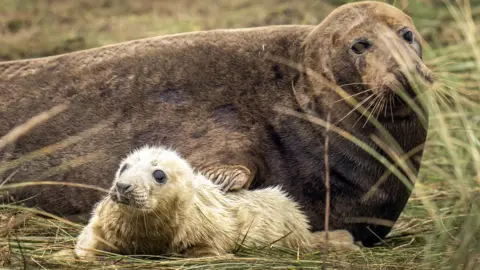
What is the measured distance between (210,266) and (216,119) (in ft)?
4.67

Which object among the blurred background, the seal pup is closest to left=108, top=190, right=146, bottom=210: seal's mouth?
the seal pup

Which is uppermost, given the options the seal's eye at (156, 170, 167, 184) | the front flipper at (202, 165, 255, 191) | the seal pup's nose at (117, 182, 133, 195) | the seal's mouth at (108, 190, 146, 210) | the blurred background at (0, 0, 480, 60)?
the blurred background at (0, 0, 480, 60)

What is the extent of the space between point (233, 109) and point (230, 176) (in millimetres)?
604

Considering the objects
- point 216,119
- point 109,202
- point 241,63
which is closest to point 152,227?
point 109,202

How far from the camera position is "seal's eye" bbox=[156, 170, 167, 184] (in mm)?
4895

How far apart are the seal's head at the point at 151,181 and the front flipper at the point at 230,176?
32 cm

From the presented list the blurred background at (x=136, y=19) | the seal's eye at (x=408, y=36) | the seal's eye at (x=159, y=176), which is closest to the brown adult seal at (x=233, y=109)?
the seal's eye at (x=408, y=36)

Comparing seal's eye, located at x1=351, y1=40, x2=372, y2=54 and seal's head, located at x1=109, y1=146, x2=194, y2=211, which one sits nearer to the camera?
seal's head, located at x1=109, y1=146, x2=194, y2=211

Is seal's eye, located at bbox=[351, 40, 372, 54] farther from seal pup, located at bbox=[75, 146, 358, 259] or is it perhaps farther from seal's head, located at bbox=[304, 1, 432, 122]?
seal pup, located at bbox=[75, 146, 358, 259]

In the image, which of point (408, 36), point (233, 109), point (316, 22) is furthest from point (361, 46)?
point (316, 22)

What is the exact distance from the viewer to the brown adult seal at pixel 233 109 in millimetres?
5777

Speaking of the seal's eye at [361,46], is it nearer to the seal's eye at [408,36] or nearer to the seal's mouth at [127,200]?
the seal's eye at [408,36]

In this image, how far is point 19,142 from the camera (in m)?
6.17

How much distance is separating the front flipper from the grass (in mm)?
453
